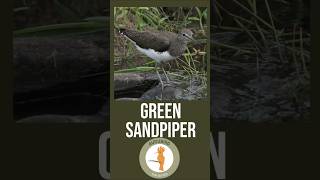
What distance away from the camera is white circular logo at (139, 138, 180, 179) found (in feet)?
11.5

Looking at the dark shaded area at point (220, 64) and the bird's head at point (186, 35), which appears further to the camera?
the dark shaded area at point (220, 64)

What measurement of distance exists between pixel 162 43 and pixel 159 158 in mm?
652

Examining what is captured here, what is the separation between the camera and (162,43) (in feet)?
11.6

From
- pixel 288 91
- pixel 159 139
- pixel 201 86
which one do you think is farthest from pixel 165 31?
pixel 288 91

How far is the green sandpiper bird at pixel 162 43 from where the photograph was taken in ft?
11.5

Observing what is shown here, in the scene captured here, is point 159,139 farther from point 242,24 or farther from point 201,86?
point 242,24

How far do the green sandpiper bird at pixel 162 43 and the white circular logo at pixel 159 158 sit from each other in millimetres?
337

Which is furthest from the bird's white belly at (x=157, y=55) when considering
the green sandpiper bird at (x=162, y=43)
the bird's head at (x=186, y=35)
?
the bird's head at (x=186, y=35)

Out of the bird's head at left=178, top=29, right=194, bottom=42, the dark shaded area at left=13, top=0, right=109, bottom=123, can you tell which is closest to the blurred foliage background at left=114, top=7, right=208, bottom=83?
the bird's head at left=178, top=29, right=194, bottom=42

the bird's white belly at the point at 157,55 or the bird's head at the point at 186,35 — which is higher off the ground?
the bird's head at the point at 186,35

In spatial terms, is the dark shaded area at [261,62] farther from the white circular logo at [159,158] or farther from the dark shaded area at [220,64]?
the white circular logo at [159,158]

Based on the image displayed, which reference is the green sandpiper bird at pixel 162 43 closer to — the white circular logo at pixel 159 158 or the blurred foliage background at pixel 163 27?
the blurred foliage background at pixel 163 27

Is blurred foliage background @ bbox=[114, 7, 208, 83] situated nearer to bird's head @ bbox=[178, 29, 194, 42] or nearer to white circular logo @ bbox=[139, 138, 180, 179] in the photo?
bird's head @ bbox=[178, 29, 194, 42]

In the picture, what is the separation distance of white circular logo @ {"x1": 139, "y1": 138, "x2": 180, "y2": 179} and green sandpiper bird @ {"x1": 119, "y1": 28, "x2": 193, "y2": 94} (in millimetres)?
337
